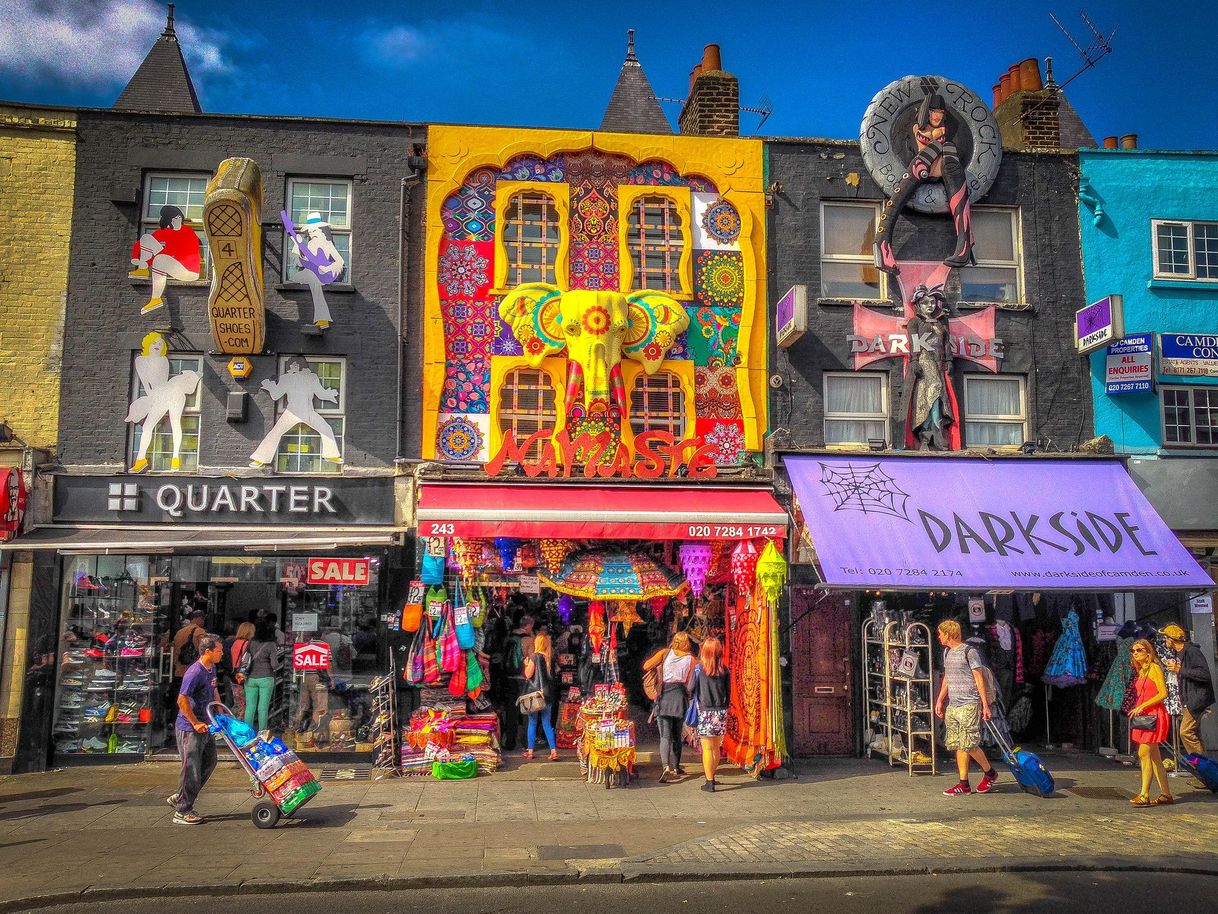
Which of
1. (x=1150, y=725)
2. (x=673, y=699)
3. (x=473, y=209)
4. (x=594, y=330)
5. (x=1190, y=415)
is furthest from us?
(x=1190, y=415)

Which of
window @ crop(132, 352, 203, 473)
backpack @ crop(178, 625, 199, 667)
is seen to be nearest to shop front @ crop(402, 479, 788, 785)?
backpack @ crop(178, 625, 199, 667)

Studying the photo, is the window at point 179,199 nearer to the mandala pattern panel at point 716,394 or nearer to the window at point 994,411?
the mandala pattern panel at point 716,394

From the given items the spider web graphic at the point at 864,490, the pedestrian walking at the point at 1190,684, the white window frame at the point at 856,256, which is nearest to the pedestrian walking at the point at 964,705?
the spider web graphic at the point at 864,490

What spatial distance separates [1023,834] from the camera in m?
9.70

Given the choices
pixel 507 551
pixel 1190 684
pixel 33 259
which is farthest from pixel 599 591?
pixel 33 259

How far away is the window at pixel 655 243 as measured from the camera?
1500 centimetres

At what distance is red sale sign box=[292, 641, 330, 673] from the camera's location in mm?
13523

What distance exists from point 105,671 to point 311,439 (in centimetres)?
429

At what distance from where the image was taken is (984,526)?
13.4m

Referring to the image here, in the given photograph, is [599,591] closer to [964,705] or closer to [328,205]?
[964,705]

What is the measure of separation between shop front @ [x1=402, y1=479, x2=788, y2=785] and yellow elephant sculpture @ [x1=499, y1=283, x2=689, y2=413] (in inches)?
59.9

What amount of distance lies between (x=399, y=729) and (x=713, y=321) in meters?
7.53

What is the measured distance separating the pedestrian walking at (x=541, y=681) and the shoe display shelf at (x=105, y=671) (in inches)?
210

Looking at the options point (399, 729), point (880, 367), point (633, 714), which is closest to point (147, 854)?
point (399, 729)
